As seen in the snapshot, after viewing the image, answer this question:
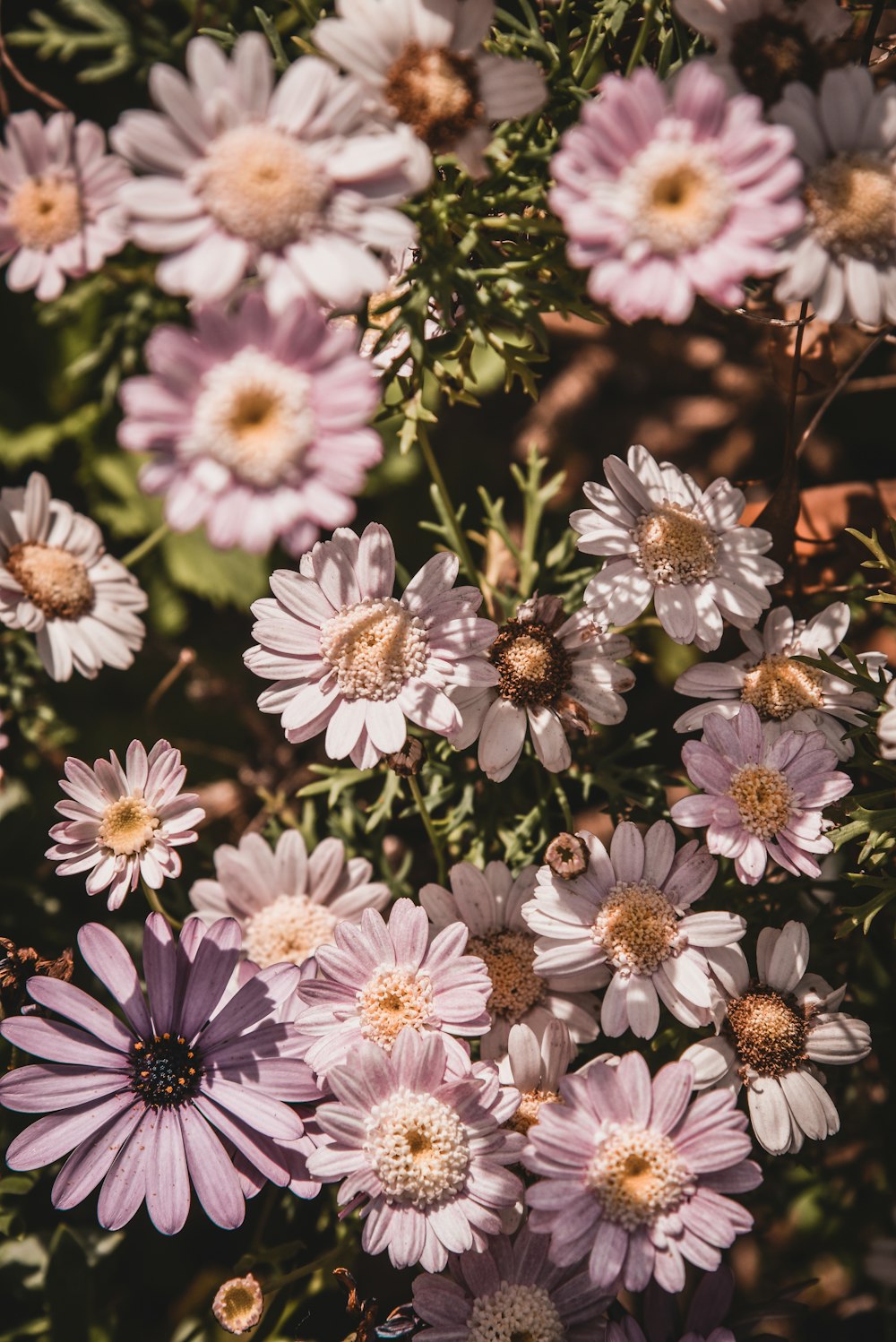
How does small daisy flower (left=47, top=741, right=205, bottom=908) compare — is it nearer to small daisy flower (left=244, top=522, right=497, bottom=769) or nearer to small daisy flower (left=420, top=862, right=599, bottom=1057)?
small daisy flower (left=244, top=522, right=497, bottom=769)

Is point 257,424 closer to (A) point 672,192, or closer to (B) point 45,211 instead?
(A) point 672,192

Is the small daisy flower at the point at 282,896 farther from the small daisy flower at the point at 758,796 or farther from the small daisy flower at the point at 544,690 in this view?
the small daisy flower at the point at 758,796

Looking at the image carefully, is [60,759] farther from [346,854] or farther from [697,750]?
[697,750]

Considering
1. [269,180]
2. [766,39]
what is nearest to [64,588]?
[269,180]

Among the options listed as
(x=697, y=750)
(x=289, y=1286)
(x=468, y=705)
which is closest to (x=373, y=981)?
(x=468, y=705)

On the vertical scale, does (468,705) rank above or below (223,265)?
below
